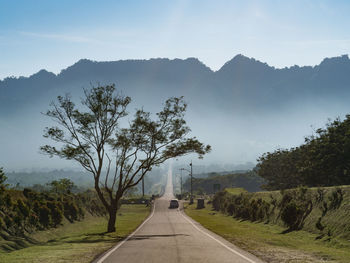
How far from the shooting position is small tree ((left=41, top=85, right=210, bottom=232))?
29578 millimetres

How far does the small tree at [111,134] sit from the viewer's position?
29.6 m

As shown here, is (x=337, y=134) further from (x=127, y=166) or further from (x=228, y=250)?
(x=228, y=250)

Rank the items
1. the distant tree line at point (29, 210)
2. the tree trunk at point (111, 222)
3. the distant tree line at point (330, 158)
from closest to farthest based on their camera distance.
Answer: the distant tree line at point (29, 210) < the tree trunk at point (111, 222) < the distant tree line at point (330, 158)

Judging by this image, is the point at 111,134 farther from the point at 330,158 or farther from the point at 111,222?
the point at 330,158

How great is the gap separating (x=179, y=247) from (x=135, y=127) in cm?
1583

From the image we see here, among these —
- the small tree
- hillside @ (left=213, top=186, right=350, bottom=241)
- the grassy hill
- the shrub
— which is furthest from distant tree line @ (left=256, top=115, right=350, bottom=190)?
the small tree

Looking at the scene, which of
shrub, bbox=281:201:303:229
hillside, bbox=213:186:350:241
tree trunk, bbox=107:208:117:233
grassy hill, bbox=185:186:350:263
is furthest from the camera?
tree trunk, bbox=107:208:117:233

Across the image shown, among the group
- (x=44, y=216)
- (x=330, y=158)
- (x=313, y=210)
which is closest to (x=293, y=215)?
(x=313, y=210)

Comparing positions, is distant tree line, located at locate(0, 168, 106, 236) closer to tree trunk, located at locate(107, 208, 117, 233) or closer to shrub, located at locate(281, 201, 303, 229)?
tree trunk, located at locate(107, 208, 117, 233)

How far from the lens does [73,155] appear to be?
29891 millimetres

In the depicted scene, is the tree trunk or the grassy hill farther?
the tree trunk

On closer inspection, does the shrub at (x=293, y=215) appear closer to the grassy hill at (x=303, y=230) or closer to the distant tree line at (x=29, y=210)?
the grassy hill at (x=303, y=230)

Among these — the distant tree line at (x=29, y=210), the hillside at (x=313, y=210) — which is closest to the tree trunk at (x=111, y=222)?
the distant tree line at (x=29, y=210)

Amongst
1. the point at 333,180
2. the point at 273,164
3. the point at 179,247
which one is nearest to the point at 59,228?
the point at 179,247
